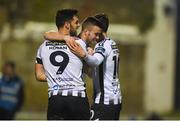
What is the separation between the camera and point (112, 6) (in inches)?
1041

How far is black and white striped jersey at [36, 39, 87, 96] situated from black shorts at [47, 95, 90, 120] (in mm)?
61

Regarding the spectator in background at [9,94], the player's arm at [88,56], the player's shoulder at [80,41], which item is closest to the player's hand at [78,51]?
the player's arm at [88,56]

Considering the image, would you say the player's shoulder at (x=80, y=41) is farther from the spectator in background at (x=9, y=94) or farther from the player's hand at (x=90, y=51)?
the spectator in background at (x=9, y=94)

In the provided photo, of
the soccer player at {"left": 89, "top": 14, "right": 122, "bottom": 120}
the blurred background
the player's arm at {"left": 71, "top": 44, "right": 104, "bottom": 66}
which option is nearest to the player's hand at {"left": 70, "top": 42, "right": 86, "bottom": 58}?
the player's arm at {"left": 71, "top": 44, "right": 104, "bottom": 66}

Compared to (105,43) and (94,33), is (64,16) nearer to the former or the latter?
(94,33)

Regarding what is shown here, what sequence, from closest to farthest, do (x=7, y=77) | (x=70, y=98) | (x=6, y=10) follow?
(x=70, y=98) < (x=7, y=77) < (x=6, y=10)

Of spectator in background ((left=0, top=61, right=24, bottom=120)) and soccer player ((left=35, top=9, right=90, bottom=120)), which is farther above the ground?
soccer player ((left=35, top=9, right=90, bottom=120))

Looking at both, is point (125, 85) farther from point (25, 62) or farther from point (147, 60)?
point (25, 62)

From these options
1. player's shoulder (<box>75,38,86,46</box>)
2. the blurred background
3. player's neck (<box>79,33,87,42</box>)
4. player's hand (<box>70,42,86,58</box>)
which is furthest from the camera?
the blurred background

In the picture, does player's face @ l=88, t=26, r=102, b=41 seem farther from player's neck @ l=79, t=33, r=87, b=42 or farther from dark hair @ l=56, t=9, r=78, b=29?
dark hair @ l=56, t=9, r=78, b=29

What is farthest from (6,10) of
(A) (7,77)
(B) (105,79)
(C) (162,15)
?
(B) (105,79)

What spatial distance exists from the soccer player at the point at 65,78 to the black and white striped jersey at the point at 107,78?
1.19ft

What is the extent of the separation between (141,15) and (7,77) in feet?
40.4

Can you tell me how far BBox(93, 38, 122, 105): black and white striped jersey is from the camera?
29.0 feet
